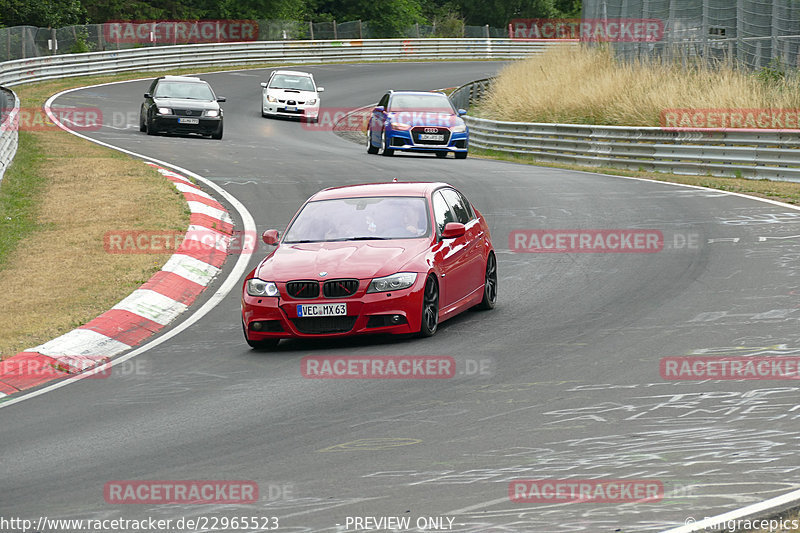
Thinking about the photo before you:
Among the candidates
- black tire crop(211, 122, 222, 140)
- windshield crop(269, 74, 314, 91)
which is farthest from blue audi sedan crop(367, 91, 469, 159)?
windshield crop(269, 74, 314, 91)

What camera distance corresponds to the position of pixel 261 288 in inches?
423

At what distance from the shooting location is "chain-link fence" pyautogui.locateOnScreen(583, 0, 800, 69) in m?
30.7

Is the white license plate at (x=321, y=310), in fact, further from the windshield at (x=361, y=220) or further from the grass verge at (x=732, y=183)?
the grass verge at (x=732, y=183)

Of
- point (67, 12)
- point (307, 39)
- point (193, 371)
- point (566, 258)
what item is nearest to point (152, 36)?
point (67, 12)

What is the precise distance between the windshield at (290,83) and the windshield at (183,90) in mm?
8696

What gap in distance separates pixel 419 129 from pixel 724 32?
9.46 meters

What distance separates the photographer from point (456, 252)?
11609mm

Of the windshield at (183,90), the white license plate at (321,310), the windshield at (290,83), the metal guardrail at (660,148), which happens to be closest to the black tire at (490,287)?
the white license plate at (321,310)

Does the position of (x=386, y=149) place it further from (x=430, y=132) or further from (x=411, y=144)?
(x=430, y=132)

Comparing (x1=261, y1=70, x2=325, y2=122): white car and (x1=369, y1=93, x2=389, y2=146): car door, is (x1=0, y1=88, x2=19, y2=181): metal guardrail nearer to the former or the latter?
(x1=369, y1=93, x2=389, y2=146): car door

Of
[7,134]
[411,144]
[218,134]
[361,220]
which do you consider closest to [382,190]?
[361,220]

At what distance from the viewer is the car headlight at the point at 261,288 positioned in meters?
10.6
